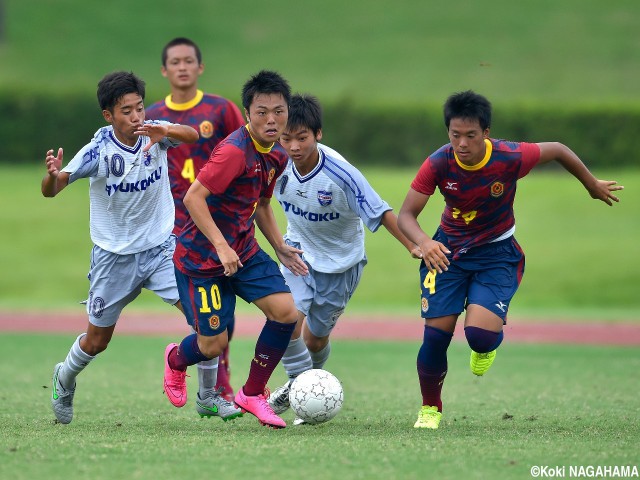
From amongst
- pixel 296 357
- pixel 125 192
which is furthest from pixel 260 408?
pixel 125 192

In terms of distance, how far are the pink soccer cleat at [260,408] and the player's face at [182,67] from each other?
11.6 feet

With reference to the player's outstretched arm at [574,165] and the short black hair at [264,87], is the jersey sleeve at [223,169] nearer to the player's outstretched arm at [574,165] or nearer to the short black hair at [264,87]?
the short black hair at [264,87]

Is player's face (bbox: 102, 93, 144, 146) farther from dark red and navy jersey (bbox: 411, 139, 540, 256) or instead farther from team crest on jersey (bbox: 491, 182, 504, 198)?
team crest on jersey (bbox: 491, 182, 504, 198)

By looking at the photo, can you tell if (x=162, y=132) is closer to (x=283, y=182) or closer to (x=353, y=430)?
(x=283, y=182)

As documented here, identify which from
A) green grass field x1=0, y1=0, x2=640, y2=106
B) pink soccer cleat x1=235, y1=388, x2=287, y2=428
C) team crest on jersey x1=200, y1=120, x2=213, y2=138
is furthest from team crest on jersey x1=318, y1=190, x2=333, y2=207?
green grass field x1=0, y1=0, x2=640, y2=106

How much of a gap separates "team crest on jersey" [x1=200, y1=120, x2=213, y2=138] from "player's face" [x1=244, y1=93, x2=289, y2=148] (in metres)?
2.23

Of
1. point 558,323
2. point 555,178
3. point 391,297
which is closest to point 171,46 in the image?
point 558,323

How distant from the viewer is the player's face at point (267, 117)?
7188mm

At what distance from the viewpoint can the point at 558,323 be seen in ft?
58.5

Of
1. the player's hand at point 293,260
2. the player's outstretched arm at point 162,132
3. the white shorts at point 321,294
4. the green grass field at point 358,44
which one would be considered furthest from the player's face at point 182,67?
the green grass field at point 358,44

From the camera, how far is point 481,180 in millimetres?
7496

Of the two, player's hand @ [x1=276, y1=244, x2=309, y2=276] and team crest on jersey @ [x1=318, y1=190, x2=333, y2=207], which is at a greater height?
team crest on jersey @ [x1=318, y1=190, x2=333, y2=207]

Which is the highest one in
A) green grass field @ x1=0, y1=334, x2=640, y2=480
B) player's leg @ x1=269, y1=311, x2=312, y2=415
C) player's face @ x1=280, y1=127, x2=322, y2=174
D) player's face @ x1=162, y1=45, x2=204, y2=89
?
player's face @ x1=162, y1=45, x2=204, y2=89

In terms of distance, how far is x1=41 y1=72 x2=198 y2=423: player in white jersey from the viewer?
7703mm
